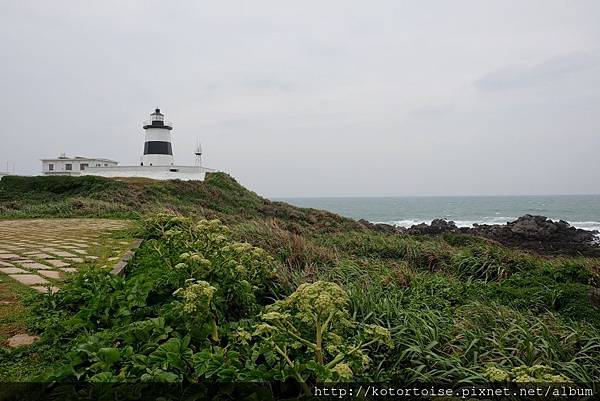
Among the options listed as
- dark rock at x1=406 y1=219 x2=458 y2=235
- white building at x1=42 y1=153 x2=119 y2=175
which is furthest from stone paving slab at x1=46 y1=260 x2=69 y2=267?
white building at x1=42 y1=153 x2=119 y2=175

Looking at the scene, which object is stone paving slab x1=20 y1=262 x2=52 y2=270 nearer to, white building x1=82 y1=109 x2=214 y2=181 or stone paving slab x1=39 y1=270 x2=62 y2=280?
stone paving slab x1=39 y1=270 x2=62 y2=280

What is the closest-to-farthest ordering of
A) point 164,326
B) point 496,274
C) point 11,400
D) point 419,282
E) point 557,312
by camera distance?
point 11,400
point 164,326
point 557,312
point 419,282
point 496,274

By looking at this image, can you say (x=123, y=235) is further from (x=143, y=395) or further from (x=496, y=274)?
(x=496, y=274)

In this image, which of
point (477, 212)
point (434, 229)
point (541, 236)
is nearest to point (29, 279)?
point (434, 229)

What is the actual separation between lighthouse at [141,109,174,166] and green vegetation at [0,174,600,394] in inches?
1099

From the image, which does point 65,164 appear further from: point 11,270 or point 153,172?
point 11,270

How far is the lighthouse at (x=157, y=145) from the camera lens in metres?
32.2

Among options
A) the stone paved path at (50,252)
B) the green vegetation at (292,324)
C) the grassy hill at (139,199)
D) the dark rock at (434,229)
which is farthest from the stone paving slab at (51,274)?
the dark rock at (434,229)

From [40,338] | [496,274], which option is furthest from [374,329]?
[496,274]

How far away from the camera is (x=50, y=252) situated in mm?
5531

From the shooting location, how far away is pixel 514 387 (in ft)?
8.23

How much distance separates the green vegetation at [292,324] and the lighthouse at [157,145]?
27920 mm

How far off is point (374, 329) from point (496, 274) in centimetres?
551

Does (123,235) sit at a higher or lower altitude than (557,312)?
higher
